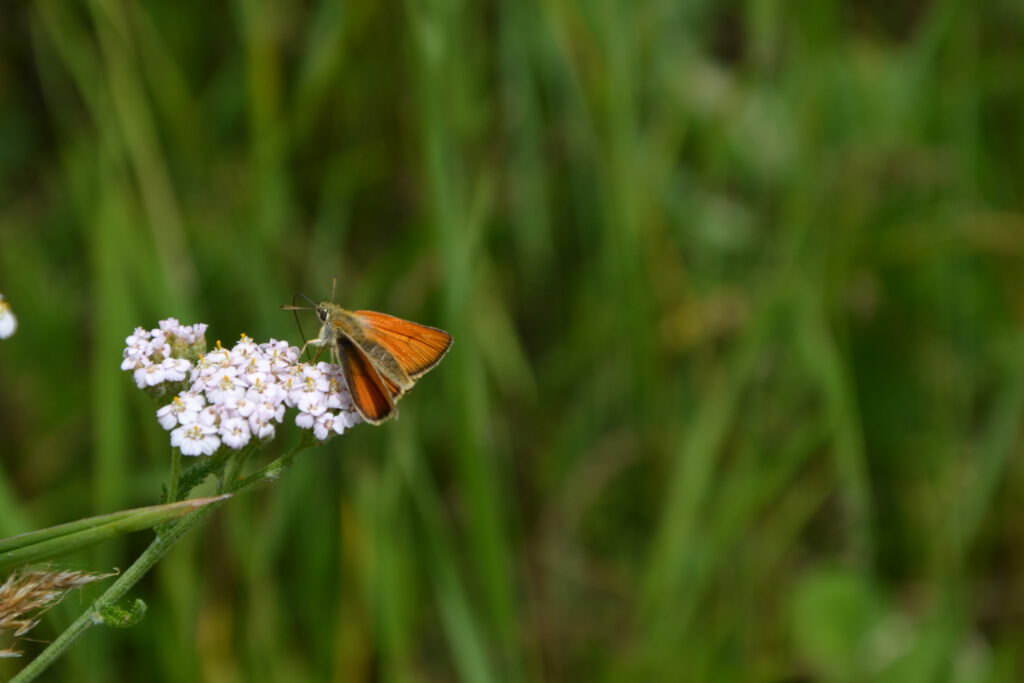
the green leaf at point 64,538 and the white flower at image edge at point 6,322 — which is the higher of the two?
the white flower at image edge at point 6,322

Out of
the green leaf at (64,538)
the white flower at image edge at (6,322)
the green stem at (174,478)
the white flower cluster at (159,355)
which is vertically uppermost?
the white flower at image edge at (6,322)

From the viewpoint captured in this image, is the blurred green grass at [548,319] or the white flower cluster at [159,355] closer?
the white flower cluster at [159,355]

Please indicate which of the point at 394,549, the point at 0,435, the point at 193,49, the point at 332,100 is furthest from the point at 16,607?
the point at 193,49

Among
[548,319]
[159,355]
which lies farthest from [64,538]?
[548,319]

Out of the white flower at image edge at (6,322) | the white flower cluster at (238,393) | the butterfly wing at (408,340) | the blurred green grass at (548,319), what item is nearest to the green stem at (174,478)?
the white flower cluster at (238,393)

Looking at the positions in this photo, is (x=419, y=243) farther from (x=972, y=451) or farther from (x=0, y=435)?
(x=972, y=451)

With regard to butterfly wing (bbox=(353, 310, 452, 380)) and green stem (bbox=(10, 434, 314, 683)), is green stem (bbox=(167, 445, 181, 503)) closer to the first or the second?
green stem (bbox=(10, 434, 314, 683))

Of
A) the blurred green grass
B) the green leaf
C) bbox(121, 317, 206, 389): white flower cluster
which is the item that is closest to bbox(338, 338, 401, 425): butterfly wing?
bbox(121, 317, 206, 389): white flower cluster

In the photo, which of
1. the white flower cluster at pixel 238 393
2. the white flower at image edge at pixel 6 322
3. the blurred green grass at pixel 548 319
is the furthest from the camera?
the blurred green grass at pixel 548 319

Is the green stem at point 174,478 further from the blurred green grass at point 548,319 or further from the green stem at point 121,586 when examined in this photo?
the blurred green grass at point 548,319
